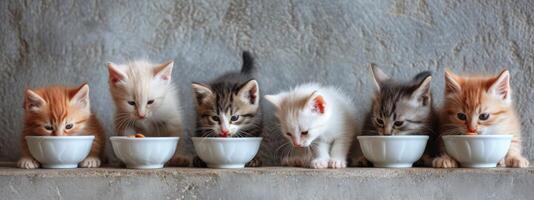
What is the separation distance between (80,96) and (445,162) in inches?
47.7

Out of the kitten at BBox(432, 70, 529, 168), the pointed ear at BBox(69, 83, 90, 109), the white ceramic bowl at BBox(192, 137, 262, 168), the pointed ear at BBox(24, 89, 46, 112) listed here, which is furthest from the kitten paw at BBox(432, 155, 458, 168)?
the pointed ear at BBox(24, 89, 46, 112)

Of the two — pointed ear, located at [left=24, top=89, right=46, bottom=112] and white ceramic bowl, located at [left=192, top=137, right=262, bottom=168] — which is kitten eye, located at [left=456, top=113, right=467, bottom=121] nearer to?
white ceramic bowl, located at [left=192, top=137, right=262, bottom=168]

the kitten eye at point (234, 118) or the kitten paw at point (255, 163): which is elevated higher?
the kitten eye at point (234, 118)

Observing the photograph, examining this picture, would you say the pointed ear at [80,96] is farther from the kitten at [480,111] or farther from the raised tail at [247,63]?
the kitten at [480,111]

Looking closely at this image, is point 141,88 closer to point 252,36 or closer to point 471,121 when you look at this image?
point 252,36

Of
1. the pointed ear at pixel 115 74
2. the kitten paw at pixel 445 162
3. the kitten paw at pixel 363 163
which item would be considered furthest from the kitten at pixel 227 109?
the kitten paw at pixel 445 162

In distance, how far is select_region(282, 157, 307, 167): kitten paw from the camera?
1992mm

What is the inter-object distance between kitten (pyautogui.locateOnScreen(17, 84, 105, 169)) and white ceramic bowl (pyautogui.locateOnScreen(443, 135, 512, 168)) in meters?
1.17

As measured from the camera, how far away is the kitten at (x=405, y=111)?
1.93 metres

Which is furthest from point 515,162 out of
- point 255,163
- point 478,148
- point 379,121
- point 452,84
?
point 255,163

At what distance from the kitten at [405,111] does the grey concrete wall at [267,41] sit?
305 millimetres

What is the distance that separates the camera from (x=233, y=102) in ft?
6.42

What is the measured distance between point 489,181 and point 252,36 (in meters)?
1.04

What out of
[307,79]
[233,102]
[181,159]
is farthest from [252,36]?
[181,159]
